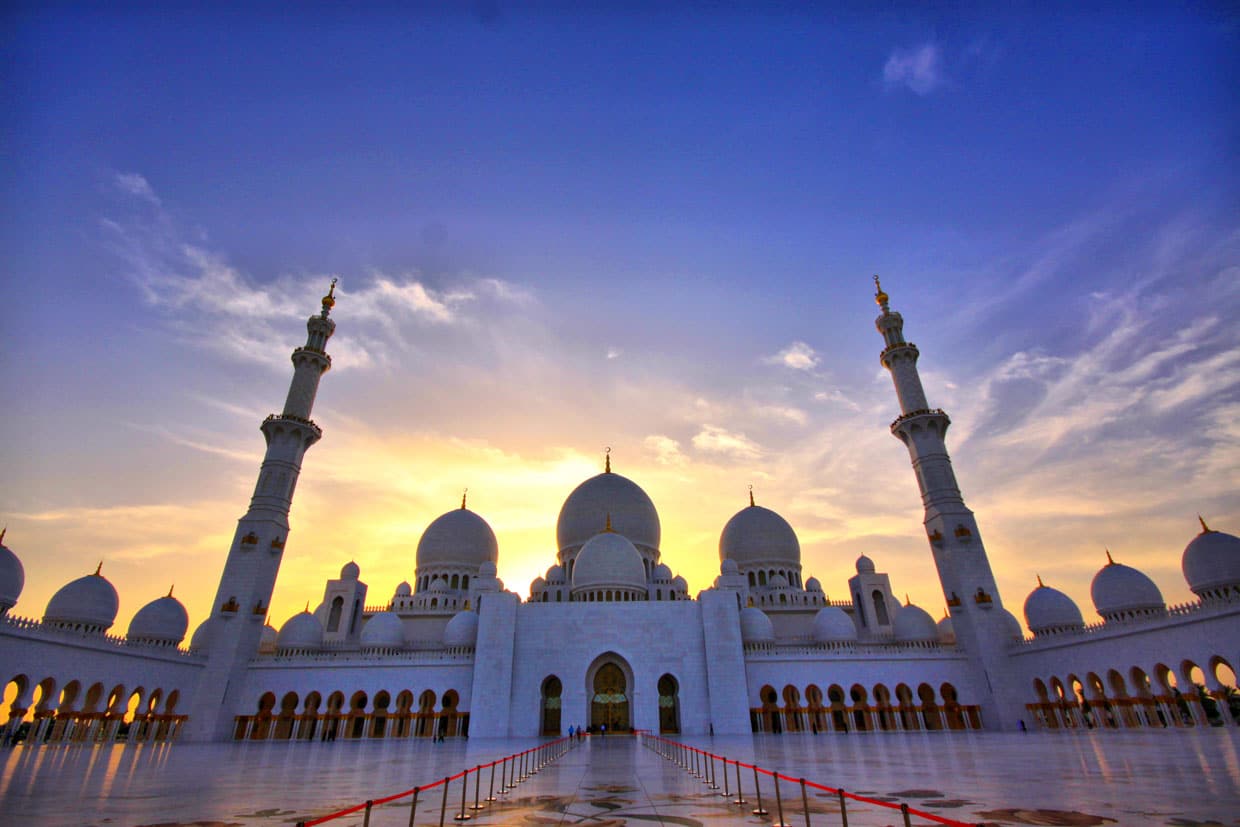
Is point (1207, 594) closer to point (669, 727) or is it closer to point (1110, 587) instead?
point (1110, 587)

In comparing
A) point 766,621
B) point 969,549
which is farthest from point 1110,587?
point 766,621

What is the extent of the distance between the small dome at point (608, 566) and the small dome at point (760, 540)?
10658 millimetres

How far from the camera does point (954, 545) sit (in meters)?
33.1

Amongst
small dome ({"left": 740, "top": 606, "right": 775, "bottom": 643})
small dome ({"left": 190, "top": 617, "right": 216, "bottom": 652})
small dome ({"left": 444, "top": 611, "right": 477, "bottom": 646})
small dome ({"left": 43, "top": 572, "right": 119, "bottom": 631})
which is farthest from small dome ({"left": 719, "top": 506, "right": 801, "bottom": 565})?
small dome ({"left": 43, "top": 572, "right": 119, "bottom": 631})

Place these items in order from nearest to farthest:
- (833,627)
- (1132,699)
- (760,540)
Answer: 1. (1132,699)
2. (833,627)
3. (760,540)

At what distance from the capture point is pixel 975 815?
5918mm

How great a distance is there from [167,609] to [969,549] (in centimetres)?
4306

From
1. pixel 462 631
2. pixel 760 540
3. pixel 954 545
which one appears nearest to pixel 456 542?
pixel 462 631

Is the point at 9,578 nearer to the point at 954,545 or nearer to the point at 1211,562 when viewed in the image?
the point at 954,545

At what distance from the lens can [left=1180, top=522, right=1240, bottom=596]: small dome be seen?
2466 centimetres

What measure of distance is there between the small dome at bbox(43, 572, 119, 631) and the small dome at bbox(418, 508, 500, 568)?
56.6ft

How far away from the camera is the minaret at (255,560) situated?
30109 millimetres

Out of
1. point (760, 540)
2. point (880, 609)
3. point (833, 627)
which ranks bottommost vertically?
point (833, 627)

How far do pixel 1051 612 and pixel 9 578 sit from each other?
47.0 meters
